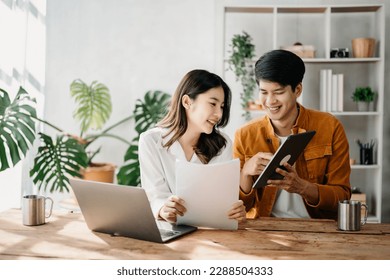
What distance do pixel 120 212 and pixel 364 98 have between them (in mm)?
2523

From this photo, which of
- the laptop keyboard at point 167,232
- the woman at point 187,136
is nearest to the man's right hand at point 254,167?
the woman at point 187,136

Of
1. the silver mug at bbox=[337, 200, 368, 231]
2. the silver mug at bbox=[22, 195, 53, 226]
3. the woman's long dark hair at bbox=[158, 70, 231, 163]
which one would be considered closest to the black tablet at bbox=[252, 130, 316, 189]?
the silver mug at bbox=[337, 200, 368, 231]

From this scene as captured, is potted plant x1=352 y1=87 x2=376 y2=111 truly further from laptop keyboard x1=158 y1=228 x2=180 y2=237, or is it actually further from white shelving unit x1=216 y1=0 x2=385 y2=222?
laptop keyboard x1=158 y1=228 x2=180 y2=237

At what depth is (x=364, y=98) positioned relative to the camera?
135 inches

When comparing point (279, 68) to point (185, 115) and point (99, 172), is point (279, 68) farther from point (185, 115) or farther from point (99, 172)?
point (99, 172)

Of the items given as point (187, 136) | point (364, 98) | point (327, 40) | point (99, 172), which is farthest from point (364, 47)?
point (99, 172)

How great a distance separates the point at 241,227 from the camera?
1.68 meters

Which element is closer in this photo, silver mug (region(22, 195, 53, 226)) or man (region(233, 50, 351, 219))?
silver mug (region(22, 195, 53, 226))

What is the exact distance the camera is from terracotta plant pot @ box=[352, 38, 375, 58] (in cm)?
339

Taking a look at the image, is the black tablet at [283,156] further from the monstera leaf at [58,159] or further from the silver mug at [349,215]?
the monstera leaf at [58,159]

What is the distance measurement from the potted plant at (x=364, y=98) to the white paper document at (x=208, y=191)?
221cm

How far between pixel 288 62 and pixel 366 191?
187 centimetres

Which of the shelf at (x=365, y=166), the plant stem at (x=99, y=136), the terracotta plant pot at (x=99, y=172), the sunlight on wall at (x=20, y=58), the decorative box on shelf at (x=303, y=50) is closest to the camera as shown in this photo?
the sunlight on wall at (x=20, y=58)

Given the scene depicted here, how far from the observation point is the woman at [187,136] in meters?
1.98
